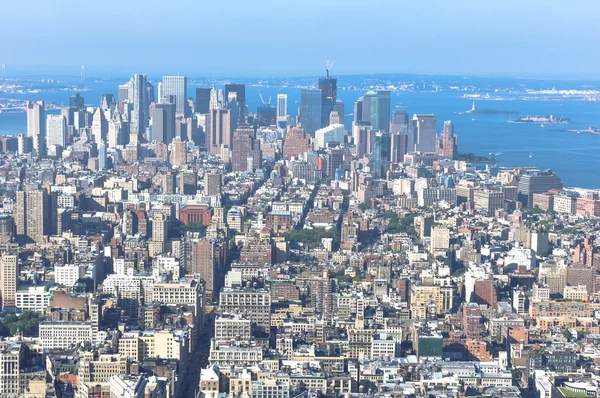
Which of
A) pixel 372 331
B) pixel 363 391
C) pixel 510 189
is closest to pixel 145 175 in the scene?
pixel 510 189

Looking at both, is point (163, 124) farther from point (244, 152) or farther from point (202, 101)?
point (244, 152)

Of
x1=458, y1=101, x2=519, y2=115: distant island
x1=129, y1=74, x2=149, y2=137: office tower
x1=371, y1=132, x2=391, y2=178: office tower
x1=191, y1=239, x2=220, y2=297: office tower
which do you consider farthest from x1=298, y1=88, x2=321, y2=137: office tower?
x1=191, y1=239, x2=220, y2=297: office tower

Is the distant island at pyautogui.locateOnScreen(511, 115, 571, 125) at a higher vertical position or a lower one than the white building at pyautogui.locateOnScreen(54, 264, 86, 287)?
lower

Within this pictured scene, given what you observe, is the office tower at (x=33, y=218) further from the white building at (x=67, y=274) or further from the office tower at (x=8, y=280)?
the office tower at (x=8, y=280)

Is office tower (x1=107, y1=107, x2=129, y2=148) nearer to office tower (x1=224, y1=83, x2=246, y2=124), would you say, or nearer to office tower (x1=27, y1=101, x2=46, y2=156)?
office tower (x1=27, y1=101, x2=46, y2=156)

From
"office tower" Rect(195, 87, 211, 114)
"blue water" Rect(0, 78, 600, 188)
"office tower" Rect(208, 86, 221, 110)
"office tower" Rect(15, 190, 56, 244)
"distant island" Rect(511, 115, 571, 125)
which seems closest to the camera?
"office tower" Rect(15, 190, 56, 244)

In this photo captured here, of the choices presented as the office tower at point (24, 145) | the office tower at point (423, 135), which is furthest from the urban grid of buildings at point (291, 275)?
the office tower at point (423, 135)
